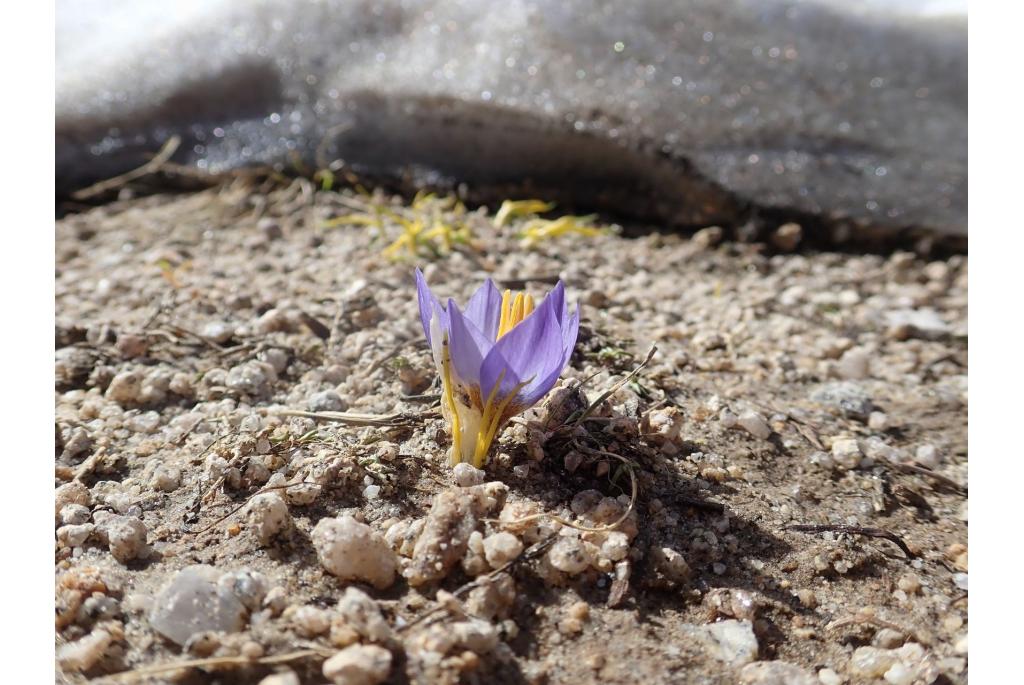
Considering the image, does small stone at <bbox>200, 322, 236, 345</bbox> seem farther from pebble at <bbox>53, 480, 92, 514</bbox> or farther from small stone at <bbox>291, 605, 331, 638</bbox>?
small stone at <bbox>291, 605, 331, 638</bbox>

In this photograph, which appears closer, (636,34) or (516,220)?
(516,220)

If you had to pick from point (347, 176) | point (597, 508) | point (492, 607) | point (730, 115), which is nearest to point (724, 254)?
point (730, 115)

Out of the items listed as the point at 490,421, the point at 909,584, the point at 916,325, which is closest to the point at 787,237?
the point at 916,325

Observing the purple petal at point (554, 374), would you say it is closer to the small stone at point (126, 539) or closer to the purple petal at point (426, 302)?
the purple petal at point (426, 302)

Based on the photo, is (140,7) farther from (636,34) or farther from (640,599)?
(640,599)

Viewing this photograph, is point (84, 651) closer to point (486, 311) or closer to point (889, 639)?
point (486, 311)

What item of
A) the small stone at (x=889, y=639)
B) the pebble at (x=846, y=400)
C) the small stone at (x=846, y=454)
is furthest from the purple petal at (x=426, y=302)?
the pebble at (x=846, y=400)
